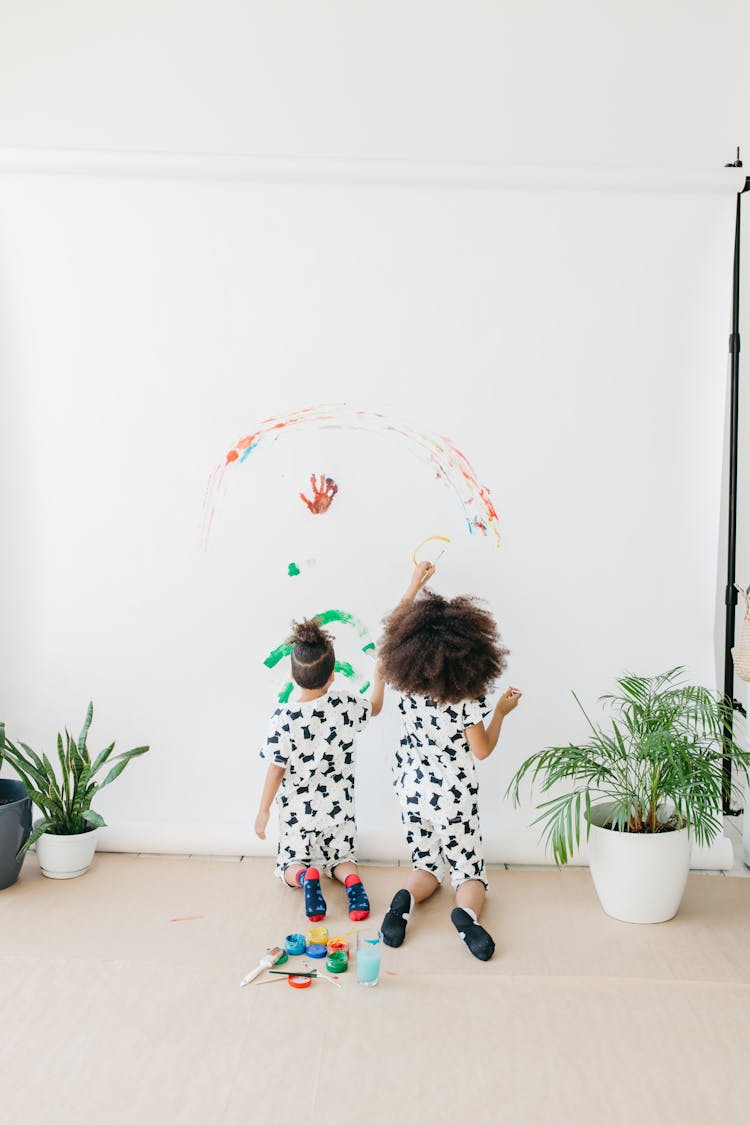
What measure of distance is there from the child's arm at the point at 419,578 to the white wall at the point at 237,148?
0.36 feet

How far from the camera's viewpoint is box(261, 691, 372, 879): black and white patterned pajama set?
259cm

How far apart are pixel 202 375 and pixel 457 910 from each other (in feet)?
5.65

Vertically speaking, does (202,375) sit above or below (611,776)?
above

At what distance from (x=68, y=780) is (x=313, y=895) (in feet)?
2.79

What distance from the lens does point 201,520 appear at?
2.86m

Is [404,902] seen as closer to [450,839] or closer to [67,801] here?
[450,839]

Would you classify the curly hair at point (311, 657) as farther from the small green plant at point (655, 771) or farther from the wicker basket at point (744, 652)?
the wicker basket at point (744, 652)

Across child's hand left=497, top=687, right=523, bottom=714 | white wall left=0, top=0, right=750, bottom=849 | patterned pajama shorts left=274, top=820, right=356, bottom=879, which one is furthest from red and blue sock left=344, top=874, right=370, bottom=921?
child's hand left=497, top=687, right=523, bottom=714

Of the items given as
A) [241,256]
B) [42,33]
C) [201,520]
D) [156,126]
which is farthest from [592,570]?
[42,33]

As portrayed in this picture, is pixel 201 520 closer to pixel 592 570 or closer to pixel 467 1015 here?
pixel 592 570

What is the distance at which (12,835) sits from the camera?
8.57ft

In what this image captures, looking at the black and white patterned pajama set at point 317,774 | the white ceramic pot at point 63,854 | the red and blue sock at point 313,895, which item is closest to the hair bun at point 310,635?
the black and white patterned pajama set at point 317,774

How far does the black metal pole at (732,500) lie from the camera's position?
2.77 meters

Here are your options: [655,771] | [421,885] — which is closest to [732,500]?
[655,771]
